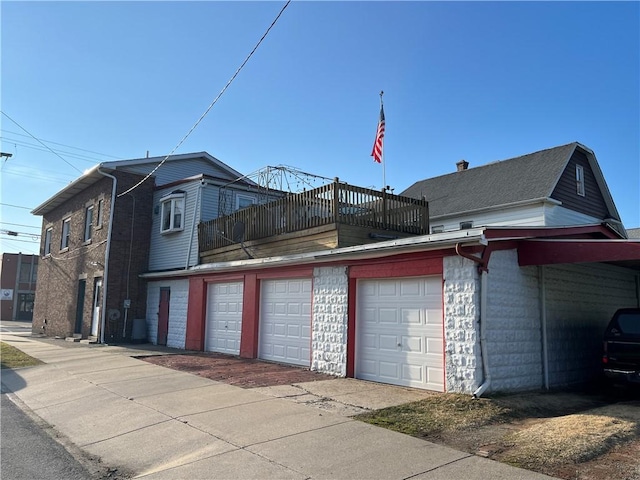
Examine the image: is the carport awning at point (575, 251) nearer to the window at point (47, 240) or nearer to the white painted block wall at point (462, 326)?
the white painted block wall at point (462, 326)

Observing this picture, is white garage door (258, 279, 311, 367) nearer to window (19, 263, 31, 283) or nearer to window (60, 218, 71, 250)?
window (60, 218, 71, 250)

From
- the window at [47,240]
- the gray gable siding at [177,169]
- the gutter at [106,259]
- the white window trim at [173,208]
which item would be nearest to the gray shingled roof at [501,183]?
the white window trim at [173,208]

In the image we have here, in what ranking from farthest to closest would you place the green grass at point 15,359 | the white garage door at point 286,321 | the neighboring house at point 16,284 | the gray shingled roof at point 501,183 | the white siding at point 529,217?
the neighboring house at point 16,284 < the gray shingled roof at point 501,183 < the white siding at point 529,217 < the green grass at point 15,359 < the white garage door at point 286,321

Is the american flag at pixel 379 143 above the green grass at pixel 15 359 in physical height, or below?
above

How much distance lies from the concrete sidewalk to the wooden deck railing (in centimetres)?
441

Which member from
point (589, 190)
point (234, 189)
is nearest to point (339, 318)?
point (234, 189)

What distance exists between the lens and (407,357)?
379 inches

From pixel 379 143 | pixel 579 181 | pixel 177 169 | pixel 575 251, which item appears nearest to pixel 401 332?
pixel 575 251

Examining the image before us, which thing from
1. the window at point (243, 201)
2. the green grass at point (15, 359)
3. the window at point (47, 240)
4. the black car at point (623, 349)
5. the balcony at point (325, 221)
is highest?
the window at point (243, 201)

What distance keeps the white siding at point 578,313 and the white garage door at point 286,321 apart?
214 inches

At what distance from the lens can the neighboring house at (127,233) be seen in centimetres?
1952

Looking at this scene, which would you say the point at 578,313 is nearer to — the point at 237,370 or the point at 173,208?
the point at 237,370

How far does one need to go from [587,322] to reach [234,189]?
1339 cm

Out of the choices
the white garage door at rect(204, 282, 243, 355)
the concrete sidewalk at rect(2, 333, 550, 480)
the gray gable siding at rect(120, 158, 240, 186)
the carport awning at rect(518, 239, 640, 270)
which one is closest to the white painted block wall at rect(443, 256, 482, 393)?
the concrete sidewalk at rect(2, 333, 550, 480)
